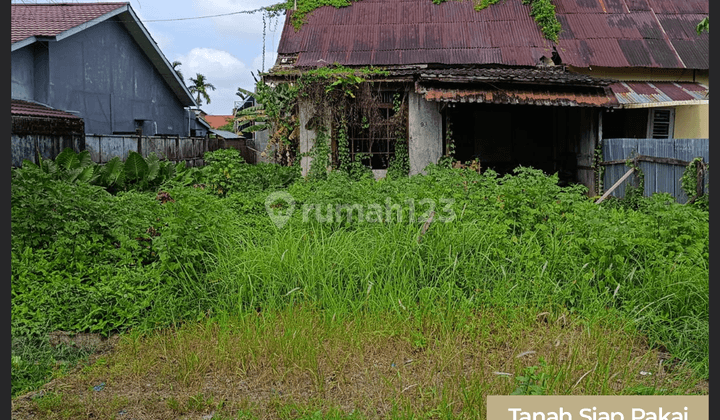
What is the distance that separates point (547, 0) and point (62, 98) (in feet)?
38.5

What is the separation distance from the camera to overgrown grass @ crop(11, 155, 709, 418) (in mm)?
4031

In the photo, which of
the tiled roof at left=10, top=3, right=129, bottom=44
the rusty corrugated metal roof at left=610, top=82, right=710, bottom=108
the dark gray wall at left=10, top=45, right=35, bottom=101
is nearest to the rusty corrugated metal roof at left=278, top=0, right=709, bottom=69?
the rusty corrugated metal roof at left=610, top=82, right=710, bottom=108

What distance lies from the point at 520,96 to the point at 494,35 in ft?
9.61

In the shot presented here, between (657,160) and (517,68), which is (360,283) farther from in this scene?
(517,68)

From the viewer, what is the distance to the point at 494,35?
1316 centimetres

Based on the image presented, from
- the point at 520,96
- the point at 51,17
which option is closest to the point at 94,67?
the point at 51,17

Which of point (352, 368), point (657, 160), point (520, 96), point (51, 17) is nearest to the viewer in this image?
point (352, 368)

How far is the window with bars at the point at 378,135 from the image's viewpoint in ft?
39.2

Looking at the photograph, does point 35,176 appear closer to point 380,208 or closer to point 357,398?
point 380,208

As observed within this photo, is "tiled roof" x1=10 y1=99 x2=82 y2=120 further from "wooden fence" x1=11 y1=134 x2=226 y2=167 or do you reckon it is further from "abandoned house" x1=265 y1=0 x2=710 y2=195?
"abandoned house" x1=265 y1=0 x2=710 y2=195

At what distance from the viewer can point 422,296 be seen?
4.73 m

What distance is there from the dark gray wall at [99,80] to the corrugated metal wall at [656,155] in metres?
12.5

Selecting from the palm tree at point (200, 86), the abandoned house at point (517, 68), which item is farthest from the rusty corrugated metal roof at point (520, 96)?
the palm tree at point (200, 86)

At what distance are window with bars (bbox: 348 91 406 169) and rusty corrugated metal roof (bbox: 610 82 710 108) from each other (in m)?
4.44
